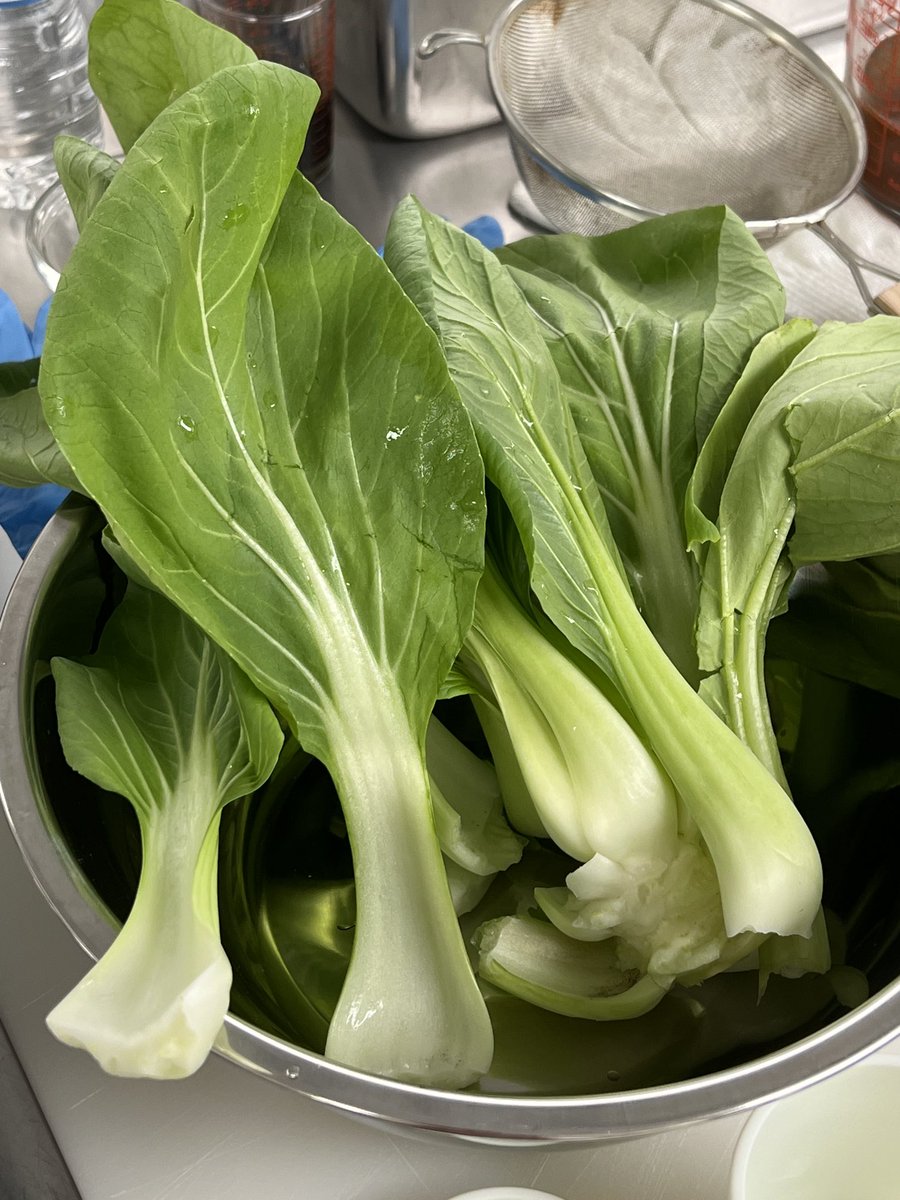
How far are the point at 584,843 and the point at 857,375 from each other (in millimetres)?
246

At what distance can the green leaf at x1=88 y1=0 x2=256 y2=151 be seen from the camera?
0.49 m

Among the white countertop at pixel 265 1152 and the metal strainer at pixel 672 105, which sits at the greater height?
the metal strainer at pixel 672 105

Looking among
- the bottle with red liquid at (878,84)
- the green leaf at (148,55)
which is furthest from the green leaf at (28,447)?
the bottle with red liquid at (878,84)

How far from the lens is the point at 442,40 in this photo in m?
0.90

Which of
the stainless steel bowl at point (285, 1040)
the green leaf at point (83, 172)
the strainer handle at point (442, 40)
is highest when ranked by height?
the green leaf at point (83, 172)

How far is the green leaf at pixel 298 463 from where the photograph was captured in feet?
1.35

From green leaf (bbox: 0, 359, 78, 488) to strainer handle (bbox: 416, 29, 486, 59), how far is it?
20.0 inches

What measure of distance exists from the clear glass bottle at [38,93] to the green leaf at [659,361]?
0.56 meters

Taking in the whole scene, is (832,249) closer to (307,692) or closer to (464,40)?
(464,40)

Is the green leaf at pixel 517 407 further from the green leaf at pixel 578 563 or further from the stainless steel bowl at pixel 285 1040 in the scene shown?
the stainless steel bowl at pixel 285 1040

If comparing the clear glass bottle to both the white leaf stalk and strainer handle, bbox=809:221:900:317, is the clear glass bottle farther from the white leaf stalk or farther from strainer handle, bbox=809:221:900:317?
the white leaf stalk

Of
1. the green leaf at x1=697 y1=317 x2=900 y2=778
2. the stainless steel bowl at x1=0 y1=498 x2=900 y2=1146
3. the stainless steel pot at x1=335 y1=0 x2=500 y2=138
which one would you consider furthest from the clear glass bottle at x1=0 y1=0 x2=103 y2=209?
the green leaf at x1=697 y1=317 x2=900 y2=778

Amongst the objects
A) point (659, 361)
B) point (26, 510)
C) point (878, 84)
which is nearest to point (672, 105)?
point (878, 84)

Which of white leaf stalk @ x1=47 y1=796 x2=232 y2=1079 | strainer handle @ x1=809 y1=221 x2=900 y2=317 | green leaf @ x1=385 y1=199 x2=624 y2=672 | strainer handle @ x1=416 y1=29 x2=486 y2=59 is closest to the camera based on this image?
white leaf stalk @ x1=47 y1=796 x2=232 y2=1079
